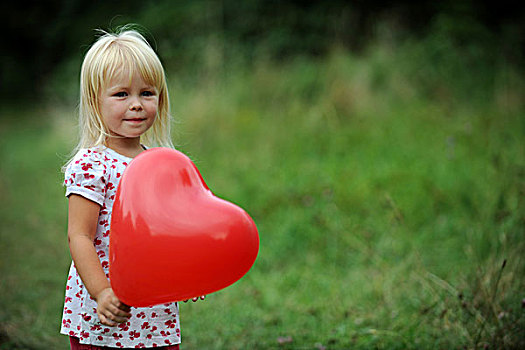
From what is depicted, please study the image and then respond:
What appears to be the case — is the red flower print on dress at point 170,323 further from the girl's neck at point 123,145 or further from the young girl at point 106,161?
the girl's neck at point 123,145

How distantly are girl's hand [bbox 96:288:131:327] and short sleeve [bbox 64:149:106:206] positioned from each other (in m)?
0.25

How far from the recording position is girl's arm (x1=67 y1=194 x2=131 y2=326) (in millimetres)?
1479

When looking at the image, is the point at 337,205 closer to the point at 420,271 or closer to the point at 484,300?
the point at 420,271

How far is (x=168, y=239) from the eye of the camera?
4.70ft

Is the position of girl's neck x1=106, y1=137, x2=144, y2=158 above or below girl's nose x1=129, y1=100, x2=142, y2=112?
below

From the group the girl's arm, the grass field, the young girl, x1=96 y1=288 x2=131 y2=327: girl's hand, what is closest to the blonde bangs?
the young girl

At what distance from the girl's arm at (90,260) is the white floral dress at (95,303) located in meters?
0.04

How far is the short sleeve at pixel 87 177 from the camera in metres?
1.57

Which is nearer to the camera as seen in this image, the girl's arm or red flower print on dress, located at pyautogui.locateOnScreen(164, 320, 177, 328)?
the girl's arm

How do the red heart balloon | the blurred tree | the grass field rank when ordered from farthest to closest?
the blurred tree < the grass field < the red heart balloon

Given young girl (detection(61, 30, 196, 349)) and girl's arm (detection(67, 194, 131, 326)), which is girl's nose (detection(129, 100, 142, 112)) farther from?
girl's arm (detection(67, 194, 131, 326))

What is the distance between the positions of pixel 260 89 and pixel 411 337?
4.90 meters

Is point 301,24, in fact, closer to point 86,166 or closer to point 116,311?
point 86,166

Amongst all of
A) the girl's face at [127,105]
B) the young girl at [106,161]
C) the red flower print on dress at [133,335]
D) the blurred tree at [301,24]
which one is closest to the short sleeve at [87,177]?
the young girl at [106,161]
